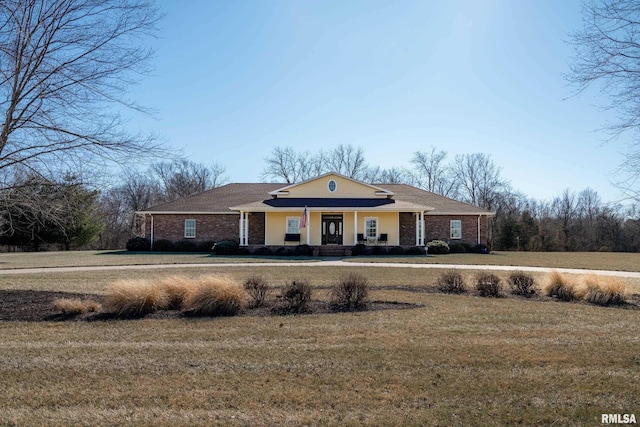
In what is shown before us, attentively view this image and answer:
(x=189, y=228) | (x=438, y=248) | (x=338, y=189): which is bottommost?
(x=438, y=248)

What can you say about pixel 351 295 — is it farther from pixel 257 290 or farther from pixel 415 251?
pixel 415 251

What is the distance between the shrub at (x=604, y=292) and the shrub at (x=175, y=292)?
8.48 m

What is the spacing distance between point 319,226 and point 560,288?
71.2 ft

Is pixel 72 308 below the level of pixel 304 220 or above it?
below

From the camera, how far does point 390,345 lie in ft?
20.1

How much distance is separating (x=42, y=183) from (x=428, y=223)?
91.0 feet

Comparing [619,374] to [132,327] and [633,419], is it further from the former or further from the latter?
[132,327]

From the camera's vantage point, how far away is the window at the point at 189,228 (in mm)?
33375

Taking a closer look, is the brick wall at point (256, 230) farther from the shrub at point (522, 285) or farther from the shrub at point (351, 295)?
the shrub at point (351, 295)

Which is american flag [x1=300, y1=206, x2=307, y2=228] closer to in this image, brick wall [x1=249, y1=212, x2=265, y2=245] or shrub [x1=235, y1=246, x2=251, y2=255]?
shrub [x1=235, y1=246, x2=251, y2=255]

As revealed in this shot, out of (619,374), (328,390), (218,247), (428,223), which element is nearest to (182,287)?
(328,390)

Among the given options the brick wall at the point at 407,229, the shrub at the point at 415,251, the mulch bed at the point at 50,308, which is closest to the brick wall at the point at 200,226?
the brick wall at the point at 407,229

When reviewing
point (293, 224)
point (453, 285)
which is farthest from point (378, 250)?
point (453, 285)

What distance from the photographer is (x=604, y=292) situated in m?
10.1
